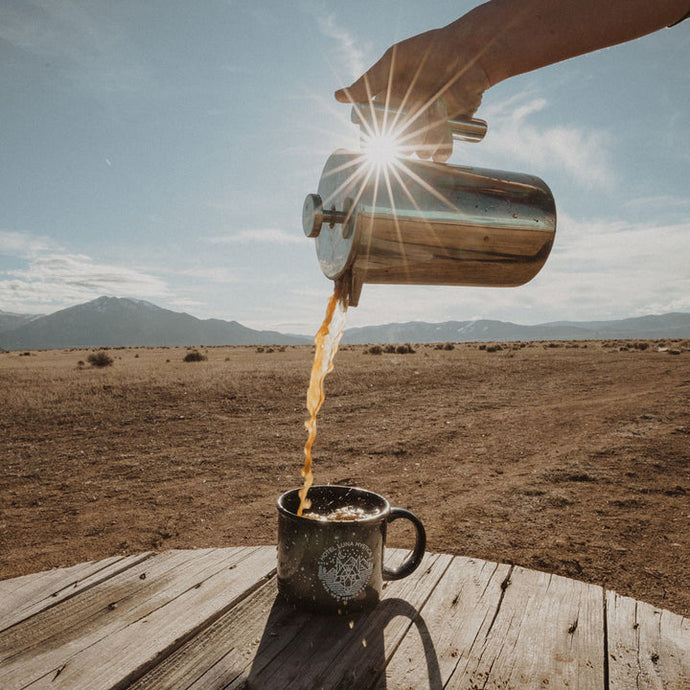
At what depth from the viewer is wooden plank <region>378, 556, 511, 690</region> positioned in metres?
1.19

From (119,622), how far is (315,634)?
1.81ft

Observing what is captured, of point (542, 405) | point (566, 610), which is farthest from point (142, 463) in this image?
point (542, 405)

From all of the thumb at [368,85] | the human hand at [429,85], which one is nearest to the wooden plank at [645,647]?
the human hand at [429,85]

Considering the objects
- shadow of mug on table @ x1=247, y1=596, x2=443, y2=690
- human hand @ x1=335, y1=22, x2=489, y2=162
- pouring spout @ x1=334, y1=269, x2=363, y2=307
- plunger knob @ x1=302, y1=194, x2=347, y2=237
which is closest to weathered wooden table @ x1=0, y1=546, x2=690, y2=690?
shadow of mug on table @ x1=247, y1=596, x2=443, y2=690

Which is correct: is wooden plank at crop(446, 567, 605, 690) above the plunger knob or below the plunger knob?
below

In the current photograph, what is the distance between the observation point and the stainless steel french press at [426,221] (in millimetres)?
1235

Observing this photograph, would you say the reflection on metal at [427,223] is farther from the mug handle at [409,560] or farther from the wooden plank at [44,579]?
the wooden plank at [44,579]

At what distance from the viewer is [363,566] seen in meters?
1.34

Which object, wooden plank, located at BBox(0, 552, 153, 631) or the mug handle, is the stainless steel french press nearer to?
the mug handle

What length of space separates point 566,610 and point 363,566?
67 cm

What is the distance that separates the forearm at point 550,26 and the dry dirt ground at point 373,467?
3.91 m

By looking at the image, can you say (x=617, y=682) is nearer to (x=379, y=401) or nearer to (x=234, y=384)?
(x=379, y=401)

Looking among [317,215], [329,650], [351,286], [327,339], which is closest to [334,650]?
[329,650]

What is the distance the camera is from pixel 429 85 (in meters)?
1.32
